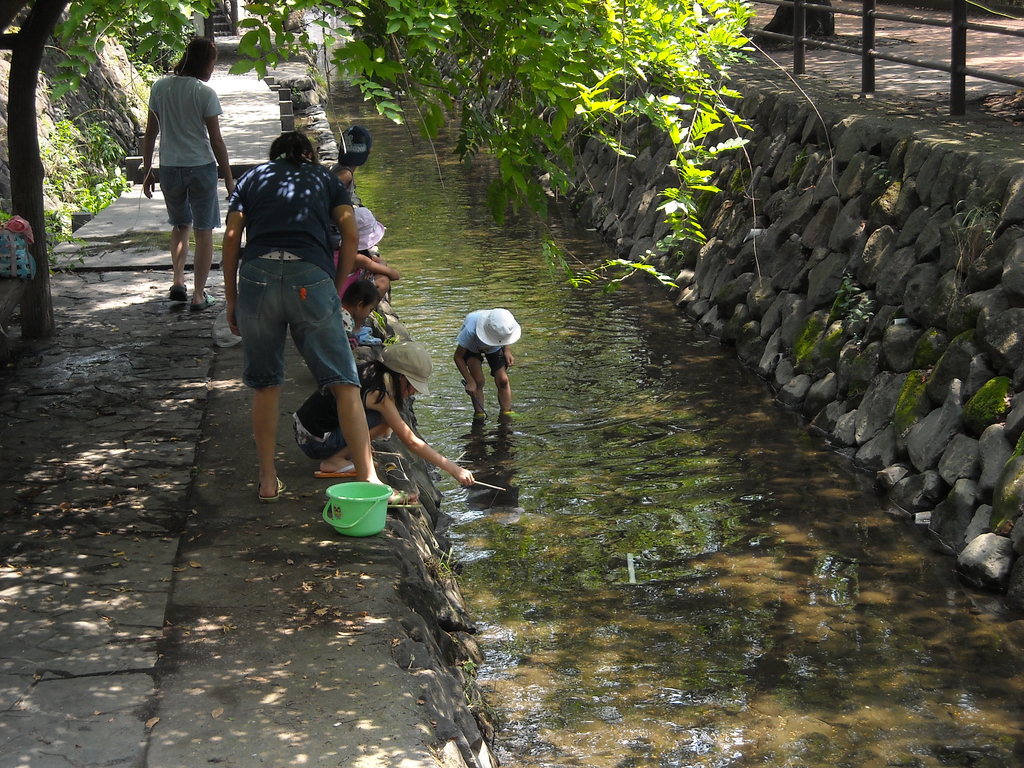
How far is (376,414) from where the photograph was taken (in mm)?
6133

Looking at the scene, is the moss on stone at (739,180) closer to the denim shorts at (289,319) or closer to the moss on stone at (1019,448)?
the moss on stone at (1019,448)

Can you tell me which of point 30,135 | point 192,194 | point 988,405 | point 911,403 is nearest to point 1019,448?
point 988,405

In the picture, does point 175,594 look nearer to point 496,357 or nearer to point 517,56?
point 517,56

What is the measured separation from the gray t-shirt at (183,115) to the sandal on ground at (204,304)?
972 mm

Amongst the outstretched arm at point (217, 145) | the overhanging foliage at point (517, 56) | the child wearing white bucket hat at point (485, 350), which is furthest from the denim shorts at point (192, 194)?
the overhanging foliage at point (517, 56)

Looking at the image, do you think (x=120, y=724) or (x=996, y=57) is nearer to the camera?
(x=120, y=724)

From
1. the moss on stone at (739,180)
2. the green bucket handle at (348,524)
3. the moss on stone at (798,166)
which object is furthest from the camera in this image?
the moss on stone at (739,180)

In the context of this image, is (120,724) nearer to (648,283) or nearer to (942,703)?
(942,703)

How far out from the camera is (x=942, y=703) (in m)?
5.28

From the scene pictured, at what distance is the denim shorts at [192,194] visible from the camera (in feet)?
27.6

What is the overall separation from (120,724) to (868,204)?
7.24 metres

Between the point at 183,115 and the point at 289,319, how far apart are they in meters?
3.55

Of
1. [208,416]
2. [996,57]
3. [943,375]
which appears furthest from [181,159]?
[996,57]

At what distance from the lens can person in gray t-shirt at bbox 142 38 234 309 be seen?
27.1 feet
